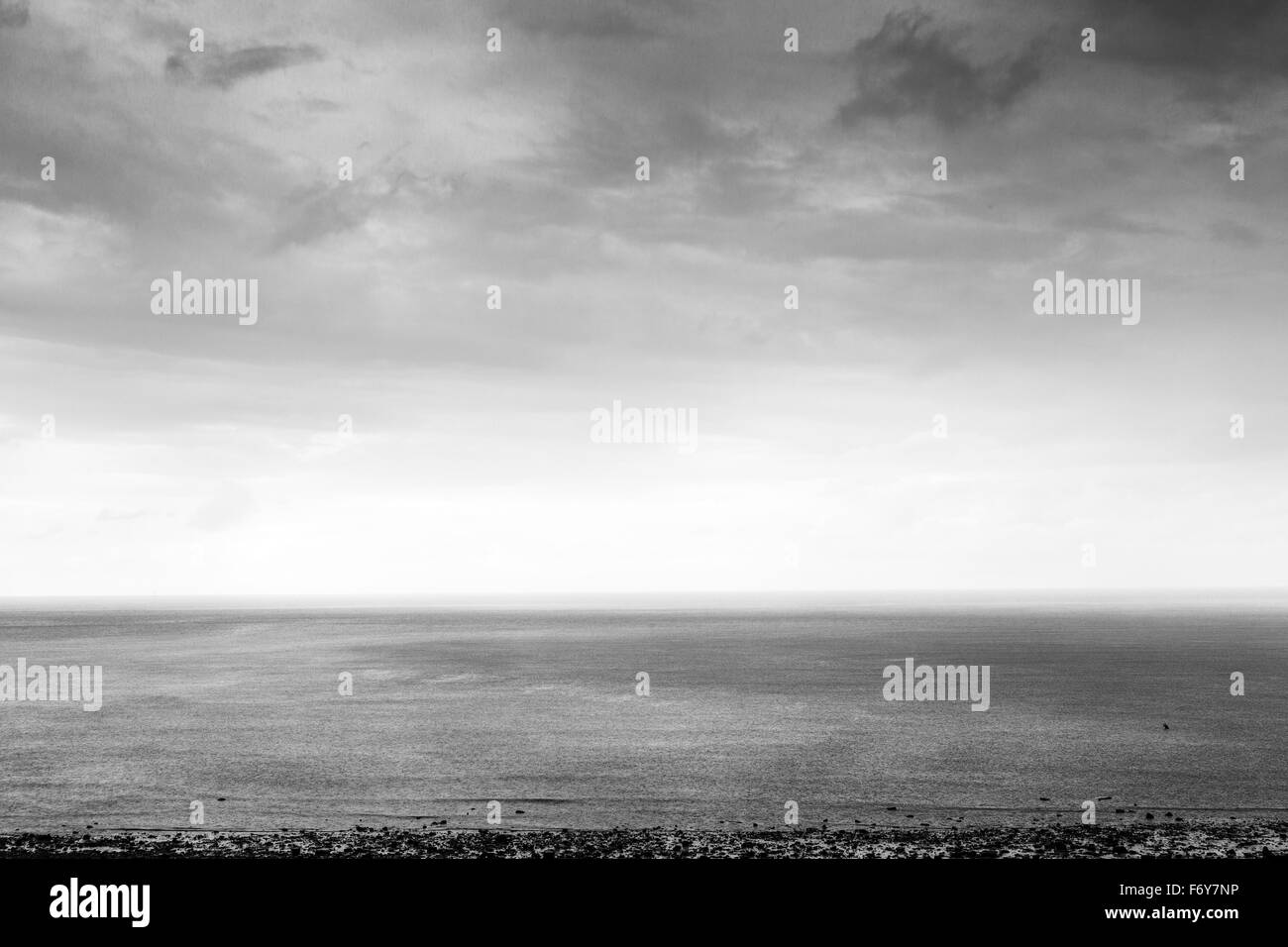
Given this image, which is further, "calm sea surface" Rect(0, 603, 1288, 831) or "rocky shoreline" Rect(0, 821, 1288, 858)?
"calm sea surface" Rect(0, 603, 1288, 831)

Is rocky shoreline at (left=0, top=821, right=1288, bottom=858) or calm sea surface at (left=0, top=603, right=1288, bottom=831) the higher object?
rocky shoreline at (left=0, top=821, right=1288, bottom=858)

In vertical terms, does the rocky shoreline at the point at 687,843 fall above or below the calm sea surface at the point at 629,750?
above

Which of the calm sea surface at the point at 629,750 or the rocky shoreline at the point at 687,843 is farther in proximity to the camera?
the calm sea surface at the point at 629,750

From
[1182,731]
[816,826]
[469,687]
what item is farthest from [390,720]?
[1182,731]

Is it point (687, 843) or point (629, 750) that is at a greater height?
point (687, 843)

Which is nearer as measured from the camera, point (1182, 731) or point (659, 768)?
point (659, 768)

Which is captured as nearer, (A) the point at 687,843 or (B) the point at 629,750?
(A) the point at 687,843
